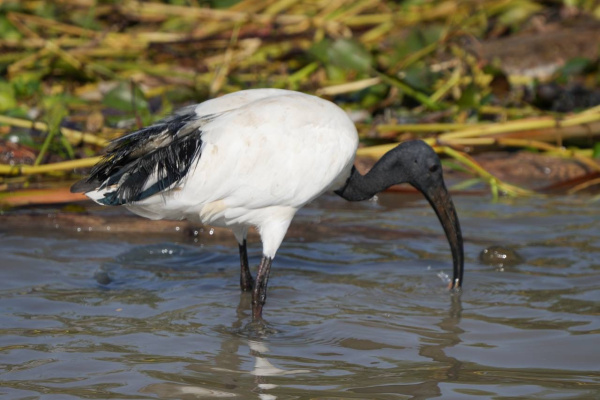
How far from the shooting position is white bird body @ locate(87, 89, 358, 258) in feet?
14.8

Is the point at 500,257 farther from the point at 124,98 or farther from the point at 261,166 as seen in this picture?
the point at 124,98

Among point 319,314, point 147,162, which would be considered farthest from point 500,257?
point 147,162

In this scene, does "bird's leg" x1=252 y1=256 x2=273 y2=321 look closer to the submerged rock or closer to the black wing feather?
the black wing feather

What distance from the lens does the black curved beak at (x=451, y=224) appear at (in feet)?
16.8

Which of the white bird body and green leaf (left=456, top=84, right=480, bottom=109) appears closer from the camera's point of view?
the white bird body

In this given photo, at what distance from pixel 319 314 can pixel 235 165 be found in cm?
85

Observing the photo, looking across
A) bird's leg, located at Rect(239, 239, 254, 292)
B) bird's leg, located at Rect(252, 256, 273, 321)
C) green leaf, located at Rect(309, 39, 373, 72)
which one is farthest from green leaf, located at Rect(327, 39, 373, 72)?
bird's leg, located at Rect(252, 256, 273, 321)

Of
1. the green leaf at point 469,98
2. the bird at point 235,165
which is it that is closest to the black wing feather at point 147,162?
the bird at point 235,165

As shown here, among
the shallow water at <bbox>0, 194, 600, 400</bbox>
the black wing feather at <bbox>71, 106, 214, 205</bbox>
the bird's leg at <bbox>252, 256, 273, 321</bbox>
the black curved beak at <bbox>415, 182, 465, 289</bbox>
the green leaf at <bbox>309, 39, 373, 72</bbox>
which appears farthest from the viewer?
the green leaf at <bbox>309, 39, 373, 72</bbox>

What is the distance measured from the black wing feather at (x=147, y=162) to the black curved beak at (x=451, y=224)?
131cm

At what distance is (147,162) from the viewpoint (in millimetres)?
4477

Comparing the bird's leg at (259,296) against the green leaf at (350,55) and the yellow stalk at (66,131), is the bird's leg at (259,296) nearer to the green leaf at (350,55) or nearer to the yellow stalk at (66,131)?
the yellow stalk at (66,131)

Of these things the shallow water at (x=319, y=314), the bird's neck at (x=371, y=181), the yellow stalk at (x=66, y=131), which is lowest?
the shallow water at (x=319, y=314)

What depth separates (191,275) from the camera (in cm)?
543
